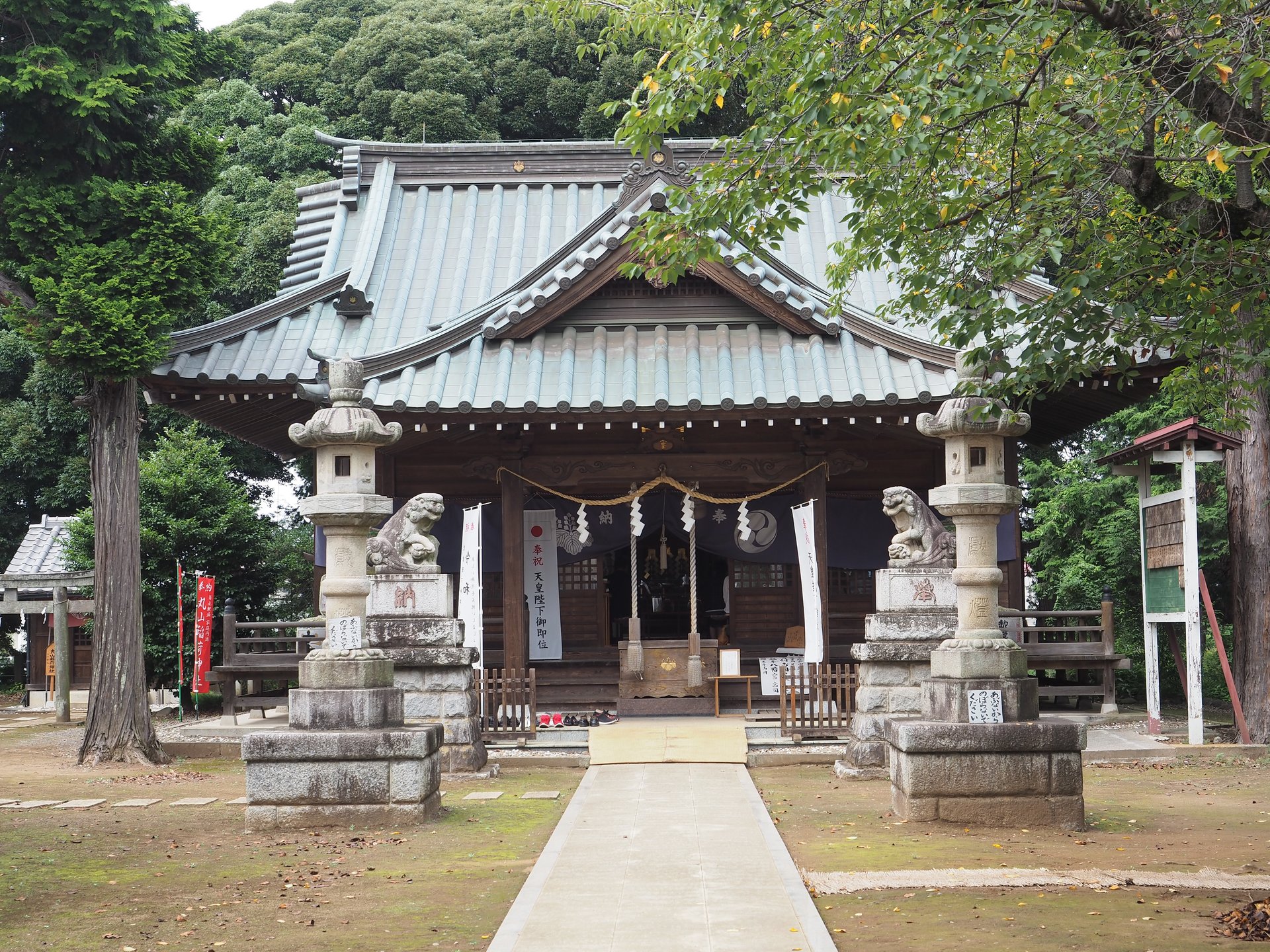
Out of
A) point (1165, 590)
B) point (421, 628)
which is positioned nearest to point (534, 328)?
point (421, 628)

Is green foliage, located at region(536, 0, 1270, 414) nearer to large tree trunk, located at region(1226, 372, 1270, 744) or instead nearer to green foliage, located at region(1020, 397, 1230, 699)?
large tree trunk, located at region(1226, 372, 1270, 744)

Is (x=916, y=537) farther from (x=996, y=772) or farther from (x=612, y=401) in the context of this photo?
(x=612, y=401)

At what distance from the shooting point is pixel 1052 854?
333 inches

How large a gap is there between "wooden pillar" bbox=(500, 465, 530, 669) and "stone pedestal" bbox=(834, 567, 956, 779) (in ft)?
19.9

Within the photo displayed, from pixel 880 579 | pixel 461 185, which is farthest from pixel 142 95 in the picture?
pixel 880 579

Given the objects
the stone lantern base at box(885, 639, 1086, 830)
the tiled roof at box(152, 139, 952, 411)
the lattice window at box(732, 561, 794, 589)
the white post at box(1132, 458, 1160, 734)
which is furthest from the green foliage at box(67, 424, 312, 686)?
the stone lantern base at box(885, 639, 1086, 830)

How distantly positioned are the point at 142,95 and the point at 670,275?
9284 millimetres

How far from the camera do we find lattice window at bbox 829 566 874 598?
64.2 ft

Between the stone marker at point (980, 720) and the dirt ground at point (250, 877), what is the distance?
3.02 meters

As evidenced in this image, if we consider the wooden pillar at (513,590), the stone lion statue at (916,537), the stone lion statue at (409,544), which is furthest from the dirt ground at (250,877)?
the wooden pillar at (513,590)

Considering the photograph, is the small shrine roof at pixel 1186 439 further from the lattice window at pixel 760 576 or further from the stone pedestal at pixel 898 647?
the lattice window at pixel 760 576

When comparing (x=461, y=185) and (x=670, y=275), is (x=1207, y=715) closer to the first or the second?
(x=670, y=275)

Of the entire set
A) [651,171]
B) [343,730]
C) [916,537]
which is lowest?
[343,730]

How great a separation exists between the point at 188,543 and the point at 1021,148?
1844 centimetres
